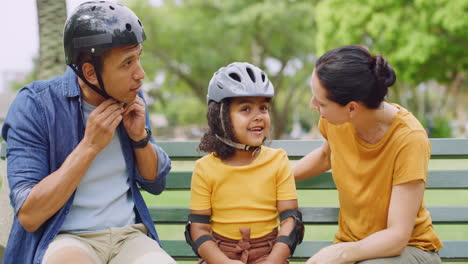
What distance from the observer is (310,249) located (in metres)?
3.56

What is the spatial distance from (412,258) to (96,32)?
6.32ft

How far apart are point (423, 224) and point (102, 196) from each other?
1.69 meters

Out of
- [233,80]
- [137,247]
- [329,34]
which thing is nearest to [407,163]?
[233,80]

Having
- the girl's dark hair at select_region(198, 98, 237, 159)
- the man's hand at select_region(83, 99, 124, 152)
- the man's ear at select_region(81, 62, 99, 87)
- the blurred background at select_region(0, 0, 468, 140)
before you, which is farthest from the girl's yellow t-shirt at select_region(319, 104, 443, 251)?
the blurred background at select_region(0, 0, 468, 140)

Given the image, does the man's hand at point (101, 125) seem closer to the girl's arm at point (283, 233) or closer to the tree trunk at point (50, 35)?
the girl's arm at point (283, 233)

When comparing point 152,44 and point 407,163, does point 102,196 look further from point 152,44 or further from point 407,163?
point 152,44

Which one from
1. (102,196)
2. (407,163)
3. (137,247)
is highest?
(407,163)

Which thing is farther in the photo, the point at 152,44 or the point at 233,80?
the point at 152,44

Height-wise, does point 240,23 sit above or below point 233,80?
below

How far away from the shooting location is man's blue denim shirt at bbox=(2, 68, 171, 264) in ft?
8.55

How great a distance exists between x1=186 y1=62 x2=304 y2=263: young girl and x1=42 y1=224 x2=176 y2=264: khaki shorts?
1.06ft

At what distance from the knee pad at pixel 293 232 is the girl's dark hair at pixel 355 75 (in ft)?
2.38

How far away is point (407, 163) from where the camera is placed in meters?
2.66

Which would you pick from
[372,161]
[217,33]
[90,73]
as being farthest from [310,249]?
[217,33]
